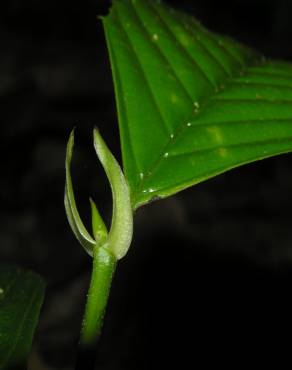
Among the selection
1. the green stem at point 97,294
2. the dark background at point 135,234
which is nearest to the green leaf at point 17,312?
the green stem at point 97,294

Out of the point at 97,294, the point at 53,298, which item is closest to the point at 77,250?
the point at 53,298

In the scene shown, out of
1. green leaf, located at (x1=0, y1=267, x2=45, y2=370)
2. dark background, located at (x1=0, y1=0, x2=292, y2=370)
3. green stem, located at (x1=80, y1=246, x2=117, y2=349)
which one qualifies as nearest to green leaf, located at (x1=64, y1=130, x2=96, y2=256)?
green stem, located at (x1=80, y1=246, x2=117, y2=349)

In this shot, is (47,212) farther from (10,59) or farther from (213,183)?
(10,59)

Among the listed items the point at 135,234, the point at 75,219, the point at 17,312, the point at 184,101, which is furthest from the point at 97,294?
the point at 135,234

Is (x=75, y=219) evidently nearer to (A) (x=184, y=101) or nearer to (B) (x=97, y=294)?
(B) (x=97, y=294)

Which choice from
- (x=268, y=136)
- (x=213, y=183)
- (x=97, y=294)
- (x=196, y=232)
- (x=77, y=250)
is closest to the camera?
(x=97, y=294)
